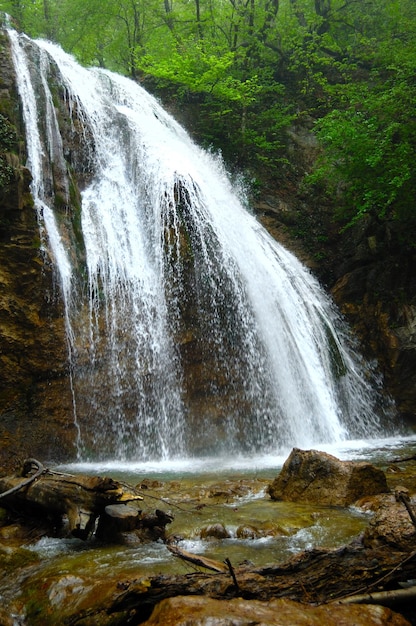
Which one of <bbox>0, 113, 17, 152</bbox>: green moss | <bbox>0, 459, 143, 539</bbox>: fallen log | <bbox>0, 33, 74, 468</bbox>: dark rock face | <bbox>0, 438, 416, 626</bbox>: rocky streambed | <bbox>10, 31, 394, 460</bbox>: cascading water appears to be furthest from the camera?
<bbox>0, 113, 17, 152</bbox>: green moss

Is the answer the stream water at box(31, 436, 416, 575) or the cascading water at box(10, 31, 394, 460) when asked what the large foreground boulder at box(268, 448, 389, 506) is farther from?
the cascading water at box(10, 31, 394, 460)

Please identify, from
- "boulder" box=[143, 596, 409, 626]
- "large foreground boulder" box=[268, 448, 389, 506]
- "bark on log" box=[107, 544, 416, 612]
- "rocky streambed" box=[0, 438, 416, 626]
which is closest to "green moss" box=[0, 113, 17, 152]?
"rocky streambed" box=[0, 438, 416, 626]

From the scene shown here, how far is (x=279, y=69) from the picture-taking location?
18391mm

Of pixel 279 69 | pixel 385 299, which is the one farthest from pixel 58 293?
pixel 279 69

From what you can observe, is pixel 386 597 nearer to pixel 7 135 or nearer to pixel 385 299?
pixel 7 135

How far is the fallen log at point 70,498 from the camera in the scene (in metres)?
3.44

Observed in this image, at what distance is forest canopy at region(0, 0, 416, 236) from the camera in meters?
11.6

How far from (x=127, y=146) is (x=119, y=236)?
11.5 feet

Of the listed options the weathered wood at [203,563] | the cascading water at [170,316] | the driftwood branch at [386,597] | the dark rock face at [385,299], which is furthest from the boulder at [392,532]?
the dark rock face at [385,299]

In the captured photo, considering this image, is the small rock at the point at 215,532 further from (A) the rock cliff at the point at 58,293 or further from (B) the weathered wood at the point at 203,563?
(A) the rock cliff at the point at 58,293

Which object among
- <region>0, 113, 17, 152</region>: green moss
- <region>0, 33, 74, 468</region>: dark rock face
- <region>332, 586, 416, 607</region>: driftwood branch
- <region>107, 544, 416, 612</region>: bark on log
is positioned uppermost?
<region>0, 113, 17, 152</region>: green moss

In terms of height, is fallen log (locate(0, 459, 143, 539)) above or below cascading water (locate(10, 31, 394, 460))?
below

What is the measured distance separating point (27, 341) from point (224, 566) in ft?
21.2

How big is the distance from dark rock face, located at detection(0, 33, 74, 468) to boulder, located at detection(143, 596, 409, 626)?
21.2 ft
